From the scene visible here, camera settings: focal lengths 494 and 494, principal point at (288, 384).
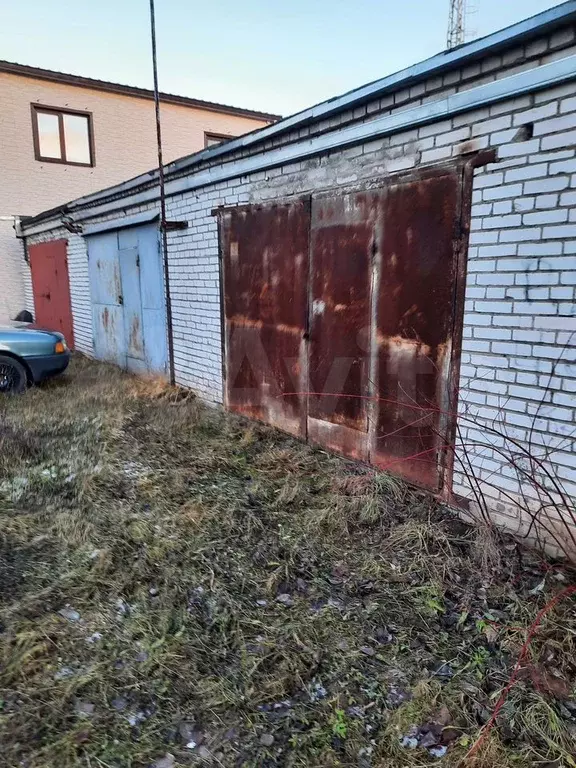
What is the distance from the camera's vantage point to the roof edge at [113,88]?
1199 centimetres

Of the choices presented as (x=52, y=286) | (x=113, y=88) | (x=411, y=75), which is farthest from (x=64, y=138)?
(x=411, y=75)

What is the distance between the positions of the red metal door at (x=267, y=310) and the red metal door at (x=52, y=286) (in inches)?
243

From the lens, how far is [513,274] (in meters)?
2.83

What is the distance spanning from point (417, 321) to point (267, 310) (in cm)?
185

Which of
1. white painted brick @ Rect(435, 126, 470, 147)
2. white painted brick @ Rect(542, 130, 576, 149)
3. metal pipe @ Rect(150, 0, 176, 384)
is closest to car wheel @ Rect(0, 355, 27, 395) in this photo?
metal pipe @ Rect(150, 0, 176, 384)

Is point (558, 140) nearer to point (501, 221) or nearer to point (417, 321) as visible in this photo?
point (501, 221)

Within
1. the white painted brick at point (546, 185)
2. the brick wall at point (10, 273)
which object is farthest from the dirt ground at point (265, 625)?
the brick wall at point (10, 273)

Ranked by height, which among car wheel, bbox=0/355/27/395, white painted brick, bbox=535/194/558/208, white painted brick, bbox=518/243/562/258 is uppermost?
white painted brick, bbox=535/194/558/208

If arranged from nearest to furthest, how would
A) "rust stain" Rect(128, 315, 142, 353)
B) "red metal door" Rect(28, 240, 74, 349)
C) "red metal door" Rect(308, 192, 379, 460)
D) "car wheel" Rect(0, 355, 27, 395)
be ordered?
"red metal door" Rect(308, 192, 379, 460) < "car wheel" Rect(0, 355, 27, 395) < "rust stain" Rect(128, 315, 142, 353) < "red metal door" Rect(28, 240, 74, 349)

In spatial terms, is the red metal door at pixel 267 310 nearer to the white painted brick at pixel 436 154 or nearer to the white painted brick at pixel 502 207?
the white painted brick at pixel 436 154

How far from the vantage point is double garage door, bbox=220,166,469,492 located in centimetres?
326

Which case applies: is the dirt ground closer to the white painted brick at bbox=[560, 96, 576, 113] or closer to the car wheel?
the white painted brick at bbox=[560, 96, 576, 113]

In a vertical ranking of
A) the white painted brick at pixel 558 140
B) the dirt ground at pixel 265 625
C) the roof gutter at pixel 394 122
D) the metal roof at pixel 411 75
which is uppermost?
the metal roof at pixel 411 75

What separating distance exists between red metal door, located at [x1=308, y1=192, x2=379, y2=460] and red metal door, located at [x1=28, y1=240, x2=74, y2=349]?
24.7ft
